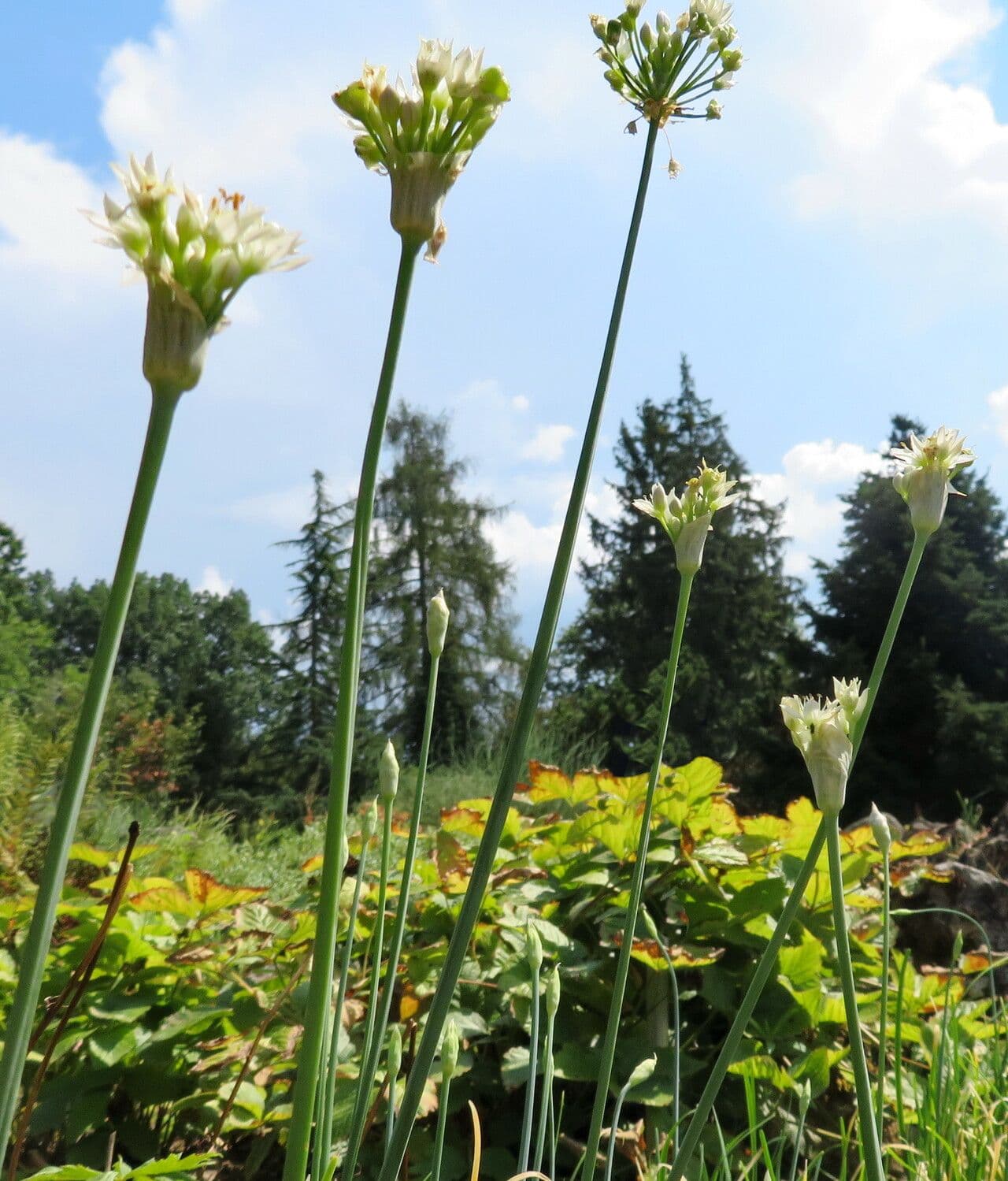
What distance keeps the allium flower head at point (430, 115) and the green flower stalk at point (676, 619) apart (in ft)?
1.13

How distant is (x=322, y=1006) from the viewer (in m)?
0.53

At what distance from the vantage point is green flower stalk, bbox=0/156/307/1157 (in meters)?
0.37

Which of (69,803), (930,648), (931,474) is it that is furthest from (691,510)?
(930,648)

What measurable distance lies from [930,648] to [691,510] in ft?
51.0

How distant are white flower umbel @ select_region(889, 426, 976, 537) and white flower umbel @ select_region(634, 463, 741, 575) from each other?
0.16 metres

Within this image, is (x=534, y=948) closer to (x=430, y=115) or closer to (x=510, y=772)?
(x=510, y=772)

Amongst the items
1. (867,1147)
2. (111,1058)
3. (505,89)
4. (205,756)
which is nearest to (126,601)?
(505,89)

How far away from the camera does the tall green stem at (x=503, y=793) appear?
0.52 metres

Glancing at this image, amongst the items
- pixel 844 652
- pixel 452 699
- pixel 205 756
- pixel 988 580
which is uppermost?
pixel 988 580

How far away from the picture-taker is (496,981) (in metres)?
2.03

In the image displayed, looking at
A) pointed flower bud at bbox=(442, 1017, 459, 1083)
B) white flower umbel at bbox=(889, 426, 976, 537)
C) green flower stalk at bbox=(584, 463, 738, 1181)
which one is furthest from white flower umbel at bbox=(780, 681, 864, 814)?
pointed flower bud at bbox=(442, 1017, 459, 1083)

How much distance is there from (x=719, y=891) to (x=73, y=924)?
1.52 metres

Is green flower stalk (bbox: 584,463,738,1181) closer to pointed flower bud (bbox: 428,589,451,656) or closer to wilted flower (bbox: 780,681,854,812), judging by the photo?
wilted flower (bbox: 780,681,854,812)

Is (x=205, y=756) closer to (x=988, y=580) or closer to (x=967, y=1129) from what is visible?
(x=988, y=580)
